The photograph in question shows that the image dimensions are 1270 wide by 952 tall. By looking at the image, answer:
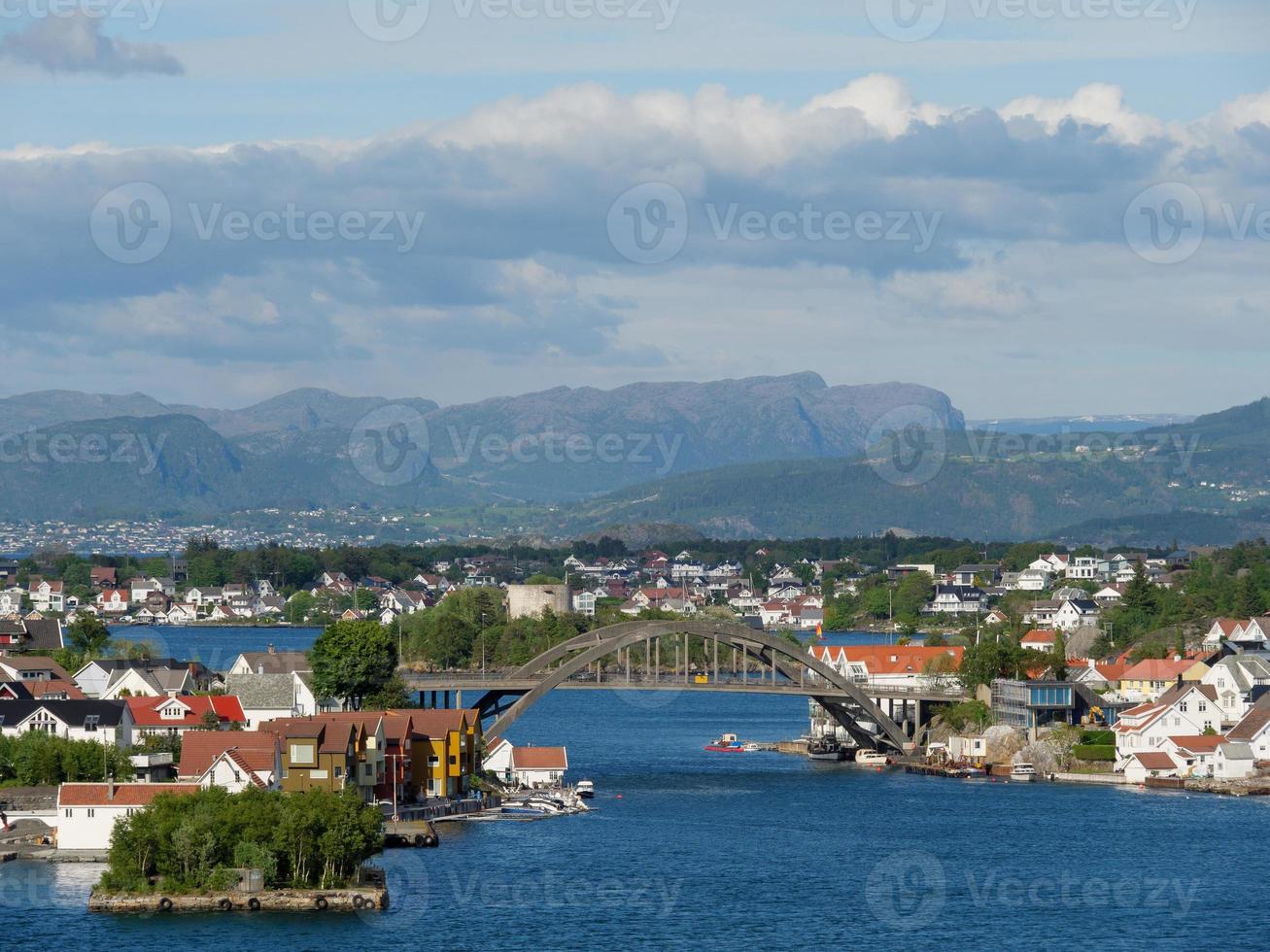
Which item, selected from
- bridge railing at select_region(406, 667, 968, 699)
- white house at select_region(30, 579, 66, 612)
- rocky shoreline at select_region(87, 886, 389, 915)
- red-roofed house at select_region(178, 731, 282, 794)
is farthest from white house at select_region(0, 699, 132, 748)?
white house at select_region(30, 579, 66, 612)

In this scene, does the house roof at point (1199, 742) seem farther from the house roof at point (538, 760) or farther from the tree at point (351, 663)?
the tree at point (351, 663)

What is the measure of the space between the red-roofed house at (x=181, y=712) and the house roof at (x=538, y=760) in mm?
8504

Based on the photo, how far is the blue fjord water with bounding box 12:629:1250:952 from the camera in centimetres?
4334

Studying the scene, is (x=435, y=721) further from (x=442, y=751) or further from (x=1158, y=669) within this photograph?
(x=1158, y=669)

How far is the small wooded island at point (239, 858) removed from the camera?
44031 millimetres

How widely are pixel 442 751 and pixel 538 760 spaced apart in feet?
24.0

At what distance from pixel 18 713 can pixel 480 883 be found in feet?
65.4

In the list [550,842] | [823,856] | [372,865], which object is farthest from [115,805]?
[823,856]

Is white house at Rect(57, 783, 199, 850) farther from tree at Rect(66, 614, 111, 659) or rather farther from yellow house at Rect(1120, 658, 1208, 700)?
yellow house at Rect(1120, 658, 1208, 700)

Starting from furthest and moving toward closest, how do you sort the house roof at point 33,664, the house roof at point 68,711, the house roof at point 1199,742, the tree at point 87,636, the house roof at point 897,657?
1. the house roof at point 897,657
2. the tree at point 87,636
3. the house roof at point 33,664
4. the house roof at point 1199,742
5. the house roof at point 68,711

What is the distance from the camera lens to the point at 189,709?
220 feet

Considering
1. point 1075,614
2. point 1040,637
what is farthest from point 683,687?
point 1075,614

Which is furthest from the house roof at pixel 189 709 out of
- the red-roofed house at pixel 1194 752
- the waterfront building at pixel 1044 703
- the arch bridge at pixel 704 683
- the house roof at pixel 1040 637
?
the house roof at pixel 1040 637

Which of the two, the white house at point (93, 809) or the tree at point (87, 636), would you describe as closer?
the white house at point (93, 809)
